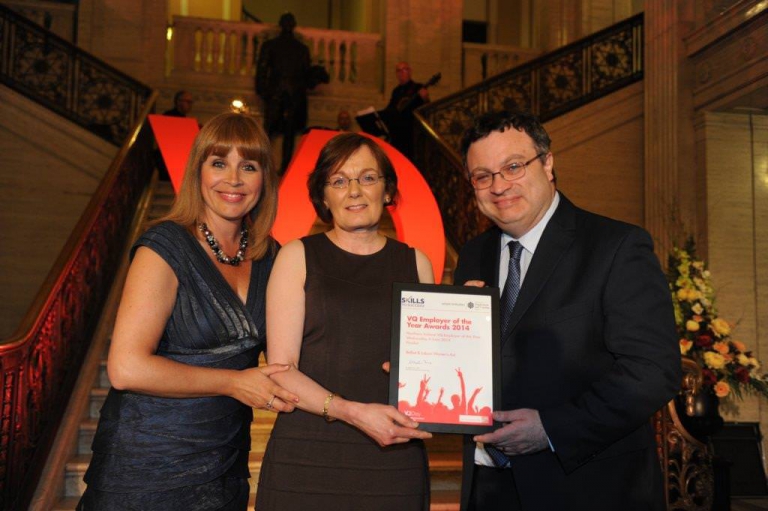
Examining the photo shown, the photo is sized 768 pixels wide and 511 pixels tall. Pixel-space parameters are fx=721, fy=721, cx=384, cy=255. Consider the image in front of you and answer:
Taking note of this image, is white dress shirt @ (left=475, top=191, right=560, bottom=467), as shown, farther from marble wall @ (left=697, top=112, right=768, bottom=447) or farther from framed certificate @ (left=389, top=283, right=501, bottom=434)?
marble wall @ (left=697, top=112, right=768, bottom=447)

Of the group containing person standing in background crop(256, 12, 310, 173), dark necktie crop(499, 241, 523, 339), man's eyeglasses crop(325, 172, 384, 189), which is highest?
person standing in background crop(256, 12, 310, 173)

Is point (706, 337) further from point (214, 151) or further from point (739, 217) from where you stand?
point (214, 151)

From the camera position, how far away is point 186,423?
8.04ft

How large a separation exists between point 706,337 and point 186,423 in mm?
5167

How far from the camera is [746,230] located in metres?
8.71

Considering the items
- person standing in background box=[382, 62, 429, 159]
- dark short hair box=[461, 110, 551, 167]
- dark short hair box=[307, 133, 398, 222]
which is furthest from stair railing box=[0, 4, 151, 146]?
dark short hair box=[461, 110, 551, 167]

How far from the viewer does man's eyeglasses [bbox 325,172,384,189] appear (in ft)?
8.84

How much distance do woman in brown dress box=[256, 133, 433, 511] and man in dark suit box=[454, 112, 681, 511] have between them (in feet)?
1.04

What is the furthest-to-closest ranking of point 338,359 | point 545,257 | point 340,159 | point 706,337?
point 706,337 < point 340,159 < point 338,359 < point 545,257

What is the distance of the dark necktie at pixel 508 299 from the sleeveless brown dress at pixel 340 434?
277 mm

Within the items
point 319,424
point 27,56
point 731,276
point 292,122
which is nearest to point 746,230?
point 731,276

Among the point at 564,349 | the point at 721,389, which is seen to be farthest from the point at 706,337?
the point at 564,349

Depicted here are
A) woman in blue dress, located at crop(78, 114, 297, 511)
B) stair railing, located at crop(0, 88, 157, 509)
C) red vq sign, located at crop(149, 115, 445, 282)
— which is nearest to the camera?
woman in blue dress, located at crop(78, 114, 297, 511)

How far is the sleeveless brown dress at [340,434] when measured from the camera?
2494 mm
